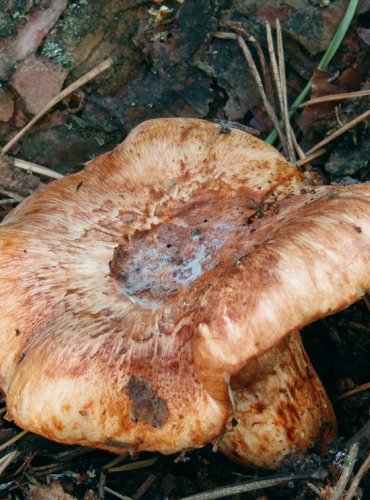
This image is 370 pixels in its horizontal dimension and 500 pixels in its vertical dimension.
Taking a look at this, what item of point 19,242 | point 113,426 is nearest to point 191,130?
point 19,242

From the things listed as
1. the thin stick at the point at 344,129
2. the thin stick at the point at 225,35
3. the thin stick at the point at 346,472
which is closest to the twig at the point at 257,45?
the thin stick at the point at 225,35

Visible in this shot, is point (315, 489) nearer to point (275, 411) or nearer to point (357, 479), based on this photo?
point (357, 479)

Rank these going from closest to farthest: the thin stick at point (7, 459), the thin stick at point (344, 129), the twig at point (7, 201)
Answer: the thin stick at point (7, 459) → the thin stick at point (344, 129) → the twig at point (7, 201)

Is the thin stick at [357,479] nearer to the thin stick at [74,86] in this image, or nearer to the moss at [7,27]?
the thin stick at [74,86]

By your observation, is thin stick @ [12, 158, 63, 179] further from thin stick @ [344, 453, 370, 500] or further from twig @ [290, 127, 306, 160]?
thin stick @ [344, 453, 370, 500]

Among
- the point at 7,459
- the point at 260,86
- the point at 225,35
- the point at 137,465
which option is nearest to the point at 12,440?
the point at 7,459

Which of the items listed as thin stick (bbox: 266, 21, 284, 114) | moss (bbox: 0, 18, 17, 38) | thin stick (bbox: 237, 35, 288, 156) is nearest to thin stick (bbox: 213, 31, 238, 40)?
thin stick (bbox: 237, 35, 288, 156)

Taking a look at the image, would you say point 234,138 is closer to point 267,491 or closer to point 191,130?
point 191,130
